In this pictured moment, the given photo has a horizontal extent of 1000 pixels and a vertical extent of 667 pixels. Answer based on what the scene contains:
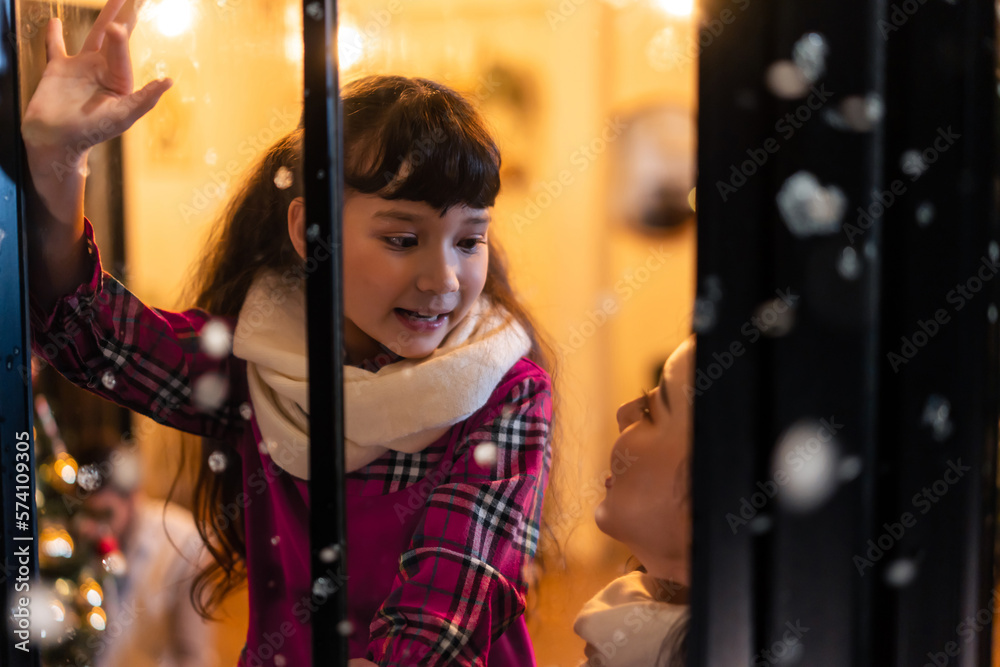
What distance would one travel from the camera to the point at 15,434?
2.37 feet

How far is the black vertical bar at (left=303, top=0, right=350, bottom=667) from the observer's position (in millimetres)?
614

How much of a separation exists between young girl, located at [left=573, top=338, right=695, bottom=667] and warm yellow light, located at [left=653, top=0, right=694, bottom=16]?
0.83ft

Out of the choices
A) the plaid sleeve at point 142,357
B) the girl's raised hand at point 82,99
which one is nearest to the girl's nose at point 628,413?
the plaid sleeve at point 142,357

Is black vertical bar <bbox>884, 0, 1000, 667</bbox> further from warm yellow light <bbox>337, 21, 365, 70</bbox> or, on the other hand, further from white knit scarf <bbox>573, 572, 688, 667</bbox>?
warm yellow light <bbox>337, 21, 365, 70</bbox>

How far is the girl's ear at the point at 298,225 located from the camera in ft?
2.10

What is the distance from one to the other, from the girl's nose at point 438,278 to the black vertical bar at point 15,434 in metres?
0.41

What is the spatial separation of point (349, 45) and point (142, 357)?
0.35m

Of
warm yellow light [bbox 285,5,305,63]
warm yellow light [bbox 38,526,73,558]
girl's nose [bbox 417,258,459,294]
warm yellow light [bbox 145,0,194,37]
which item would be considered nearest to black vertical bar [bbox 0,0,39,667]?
warm yellow light [bbox 38,526,73,558]

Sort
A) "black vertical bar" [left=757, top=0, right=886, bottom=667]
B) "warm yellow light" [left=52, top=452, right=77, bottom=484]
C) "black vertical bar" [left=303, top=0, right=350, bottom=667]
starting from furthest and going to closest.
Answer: "warm yellow light" [left=52, top=452, right=77, bottom=484]
"black vertical bar" [left=303, top=0, right=350, bottom=667]
"black vertical bar" [left=757, top=0, right=886, bottom=667]

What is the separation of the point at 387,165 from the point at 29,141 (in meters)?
0.37

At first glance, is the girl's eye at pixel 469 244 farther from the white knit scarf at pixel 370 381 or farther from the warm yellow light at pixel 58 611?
the warm yellow light at pixel 58 611

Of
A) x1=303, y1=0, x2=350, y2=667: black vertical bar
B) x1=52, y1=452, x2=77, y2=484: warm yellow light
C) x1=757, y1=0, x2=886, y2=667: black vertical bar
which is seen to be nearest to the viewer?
x1=757, y1=0, x2=886, y2=667: black vertical bar

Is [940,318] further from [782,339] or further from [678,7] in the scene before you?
[678,7]

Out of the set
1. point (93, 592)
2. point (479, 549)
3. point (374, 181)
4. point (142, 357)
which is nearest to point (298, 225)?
point (374, 181)
